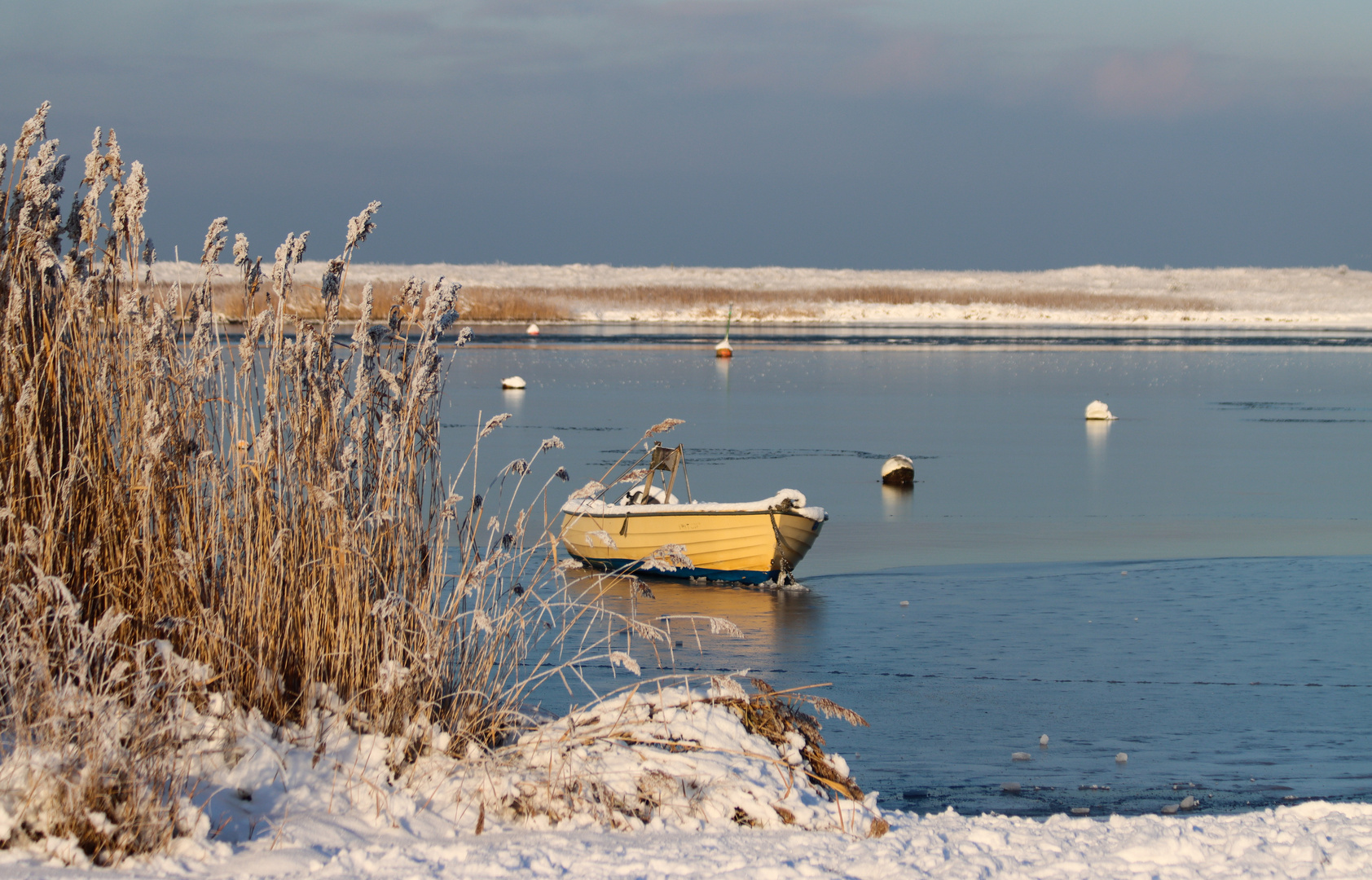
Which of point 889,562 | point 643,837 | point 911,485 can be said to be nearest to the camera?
point 643,837

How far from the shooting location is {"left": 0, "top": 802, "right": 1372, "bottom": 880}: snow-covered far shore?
3.63m

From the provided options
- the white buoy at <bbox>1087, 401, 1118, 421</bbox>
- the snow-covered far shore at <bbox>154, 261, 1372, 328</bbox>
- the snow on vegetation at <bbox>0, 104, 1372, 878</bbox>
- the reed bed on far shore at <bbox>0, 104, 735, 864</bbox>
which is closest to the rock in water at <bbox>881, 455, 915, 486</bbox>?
the white buoy at <bbox>1087, 401, 1118, 421</bbox>

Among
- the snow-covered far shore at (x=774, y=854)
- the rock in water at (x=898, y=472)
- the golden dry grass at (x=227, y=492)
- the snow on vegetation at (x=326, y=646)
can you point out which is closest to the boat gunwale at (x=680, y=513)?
the rock in water at (x=898, y=472)

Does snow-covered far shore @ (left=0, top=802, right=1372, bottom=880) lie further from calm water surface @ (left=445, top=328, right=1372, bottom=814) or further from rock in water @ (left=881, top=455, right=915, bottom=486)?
rock in water @ (left=881, top=455, right=915, bottom=486)

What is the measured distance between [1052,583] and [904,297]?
318ft

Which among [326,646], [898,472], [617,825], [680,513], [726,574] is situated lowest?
[726,574]

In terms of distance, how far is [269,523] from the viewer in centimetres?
447

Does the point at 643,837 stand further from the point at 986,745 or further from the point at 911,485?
the point at 911,485

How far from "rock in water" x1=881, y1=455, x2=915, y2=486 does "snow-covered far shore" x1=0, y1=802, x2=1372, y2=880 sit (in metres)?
12.9

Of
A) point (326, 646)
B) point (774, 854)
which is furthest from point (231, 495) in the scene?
point (774, 854)

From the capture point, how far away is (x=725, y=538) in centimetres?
1148

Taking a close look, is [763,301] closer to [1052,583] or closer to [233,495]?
[1052,583]

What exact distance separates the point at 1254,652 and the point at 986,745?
2.98 meters

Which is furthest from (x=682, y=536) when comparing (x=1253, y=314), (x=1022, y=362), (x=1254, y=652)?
(x=1253, y=314)
